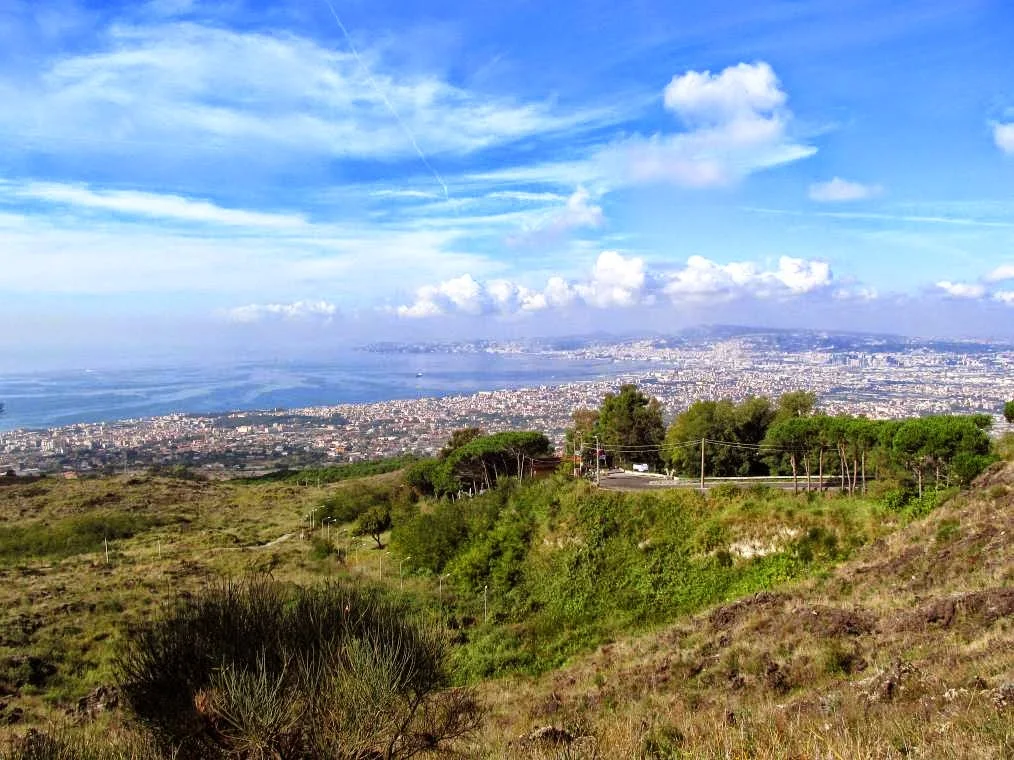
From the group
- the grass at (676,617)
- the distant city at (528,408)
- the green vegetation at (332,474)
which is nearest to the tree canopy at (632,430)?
the grass at (676,617)

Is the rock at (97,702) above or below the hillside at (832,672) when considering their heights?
below

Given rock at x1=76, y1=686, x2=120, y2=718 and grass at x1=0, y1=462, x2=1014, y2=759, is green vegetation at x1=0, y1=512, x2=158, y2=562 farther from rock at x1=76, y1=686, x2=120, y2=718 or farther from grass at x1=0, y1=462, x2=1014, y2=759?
rock at x1=76, y1=686, x2=120, y2=718

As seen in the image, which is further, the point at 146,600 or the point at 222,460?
the point at 222,460

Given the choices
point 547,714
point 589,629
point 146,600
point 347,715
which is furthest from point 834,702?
point 146,600

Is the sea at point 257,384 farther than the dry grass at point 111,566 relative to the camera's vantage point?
Yes

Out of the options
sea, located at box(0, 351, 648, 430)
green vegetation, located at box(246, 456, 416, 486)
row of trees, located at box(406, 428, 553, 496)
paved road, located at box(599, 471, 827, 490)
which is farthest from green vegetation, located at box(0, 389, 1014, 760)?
sea, located at box(0, 351, 648, 430)

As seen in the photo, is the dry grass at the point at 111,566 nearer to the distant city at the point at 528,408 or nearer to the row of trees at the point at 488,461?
the row of trees at the point at 488,461

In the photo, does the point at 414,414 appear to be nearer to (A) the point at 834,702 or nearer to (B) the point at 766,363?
(B) the point at 766,363
